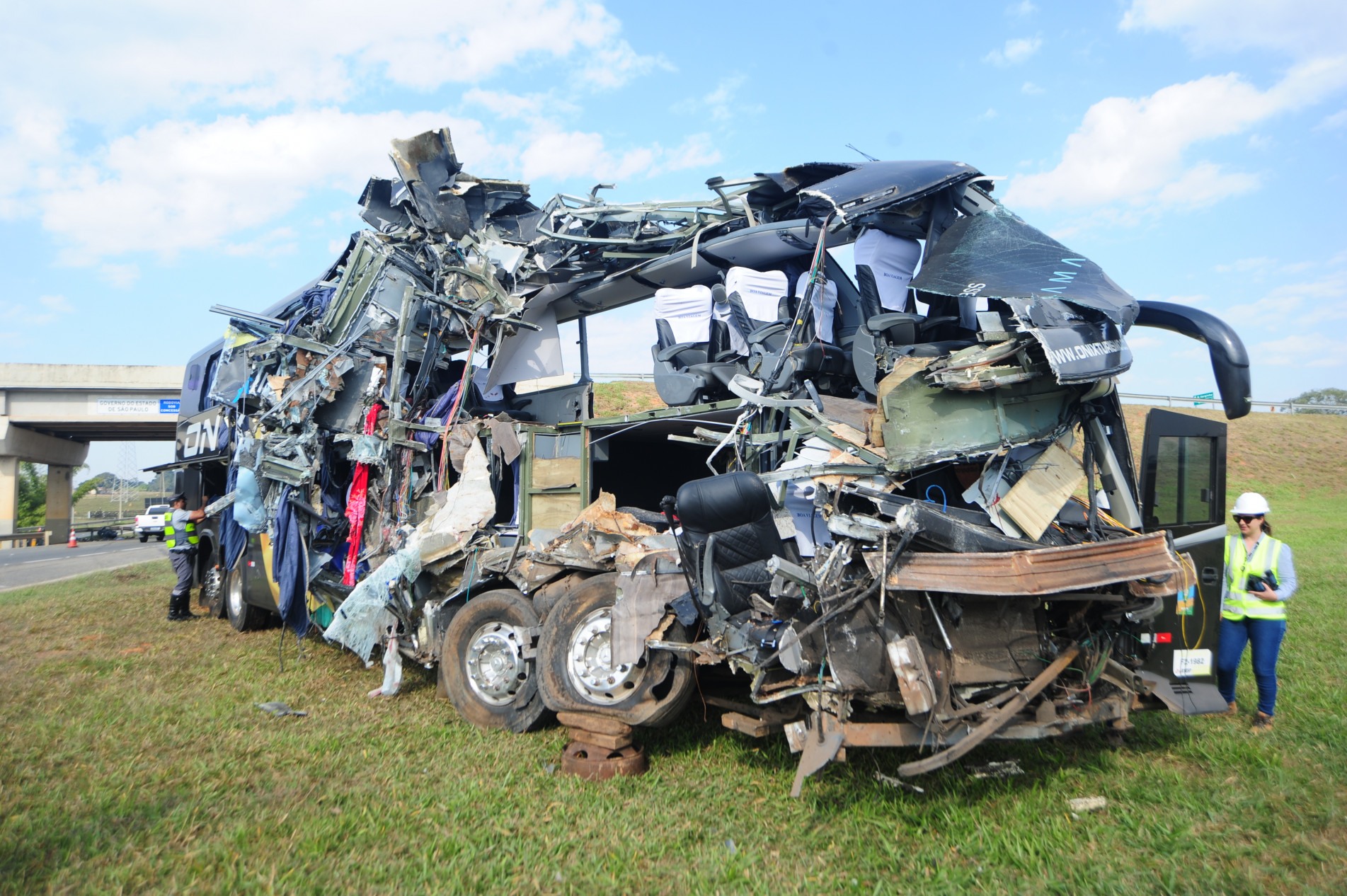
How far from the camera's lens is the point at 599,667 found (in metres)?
5.21

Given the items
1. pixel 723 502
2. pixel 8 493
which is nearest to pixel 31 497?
pixel 8 493

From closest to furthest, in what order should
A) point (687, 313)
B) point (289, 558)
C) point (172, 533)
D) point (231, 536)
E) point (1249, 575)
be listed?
point (1249, 575)
point (687, 313)
point (289, 558)
point (231, 536)
point (172, 533)

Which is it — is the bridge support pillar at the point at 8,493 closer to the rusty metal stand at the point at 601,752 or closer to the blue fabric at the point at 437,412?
the blue fabric at the point at 437,412

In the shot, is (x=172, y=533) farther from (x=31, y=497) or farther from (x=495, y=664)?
(x=31, y=497)

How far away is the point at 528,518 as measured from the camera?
686cm

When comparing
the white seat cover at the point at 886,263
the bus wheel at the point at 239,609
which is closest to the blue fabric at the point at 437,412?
the bus wheel at the point at 239,609

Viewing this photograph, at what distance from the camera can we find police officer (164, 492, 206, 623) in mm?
10852

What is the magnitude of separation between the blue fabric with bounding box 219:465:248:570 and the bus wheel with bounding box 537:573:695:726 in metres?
5.45

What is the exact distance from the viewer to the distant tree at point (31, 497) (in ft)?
150

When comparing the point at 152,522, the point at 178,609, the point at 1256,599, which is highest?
the point at 152,522

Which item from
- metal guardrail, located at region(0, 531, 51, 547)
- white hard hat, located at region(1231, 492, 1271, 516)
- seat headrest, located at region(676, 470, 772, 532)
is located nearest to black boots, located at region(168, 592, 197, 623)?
seat headrest, located at region(676, 470, 772, 532)

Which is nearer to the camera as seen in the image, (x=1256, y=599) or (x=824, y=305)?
(x=1256, y=599)

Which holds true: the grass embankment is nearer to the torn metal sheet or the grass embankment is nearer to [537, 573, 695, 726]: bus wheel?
[537, 573, 695, 726]: bus wheel

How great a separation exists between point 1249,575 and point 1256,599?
153mm
